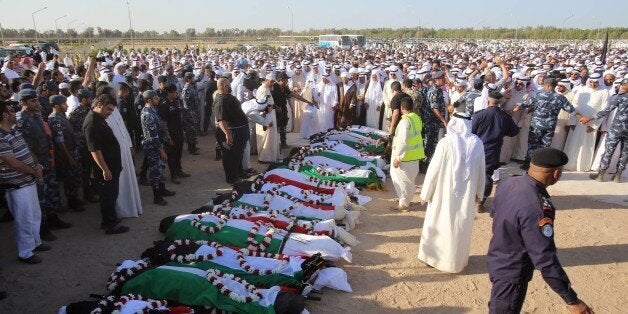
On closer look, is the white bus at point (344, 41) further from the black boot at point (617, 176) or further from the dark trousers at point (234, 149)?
the dark trousers at point (234, 149)

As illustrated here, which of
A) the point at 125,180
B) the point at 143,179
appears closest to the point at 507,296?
the point at 125,180

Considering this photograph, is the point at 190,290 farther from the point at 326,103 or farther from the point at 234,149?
the point at 326,103

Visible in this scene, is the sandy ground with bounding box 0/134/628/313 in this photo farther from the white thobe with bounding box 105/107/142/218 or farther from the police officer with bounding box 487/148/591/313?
the police officer with bounding box 487/148/591/313

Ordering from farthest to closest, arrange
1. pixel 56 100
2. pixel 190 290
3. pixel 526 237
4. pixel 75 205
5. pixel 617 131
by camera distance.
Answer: pixel 617 131 → pixel 75 205 → pixel 56 100 → pixel 190 290 → pixel 526 237

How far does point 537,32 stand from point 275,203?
75009 mm

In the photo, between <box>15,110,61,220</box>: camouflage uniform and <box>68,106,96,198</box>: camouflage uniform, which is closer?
<box>15,110,61,220</box>: camouflage uniform

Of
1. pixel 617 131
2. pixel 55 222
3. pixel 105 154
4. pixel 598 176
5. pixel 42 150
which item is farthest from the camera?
pixel 598 176

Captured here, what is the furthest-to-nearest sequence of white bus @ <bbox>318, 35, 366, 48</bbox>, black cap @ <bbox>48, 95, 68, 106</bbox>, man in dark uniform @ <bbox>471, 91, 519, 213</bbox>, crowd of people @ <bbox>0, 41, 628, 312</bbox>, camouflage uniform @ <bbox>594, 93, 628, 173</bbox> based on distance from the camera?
white bus @ <bbox>318, 35, 366, 48</bbox>, camouflage uniform @ <bbox>594, 93, 628, 173</bbox>, man in dark uniform @ <bbox>471, 91, 519, 213</bbox>, black cap @ <bbox>48, 95, 68, 106</bbox>, crowd of people @ <bbox>0, 41, 628, 312</bbox>

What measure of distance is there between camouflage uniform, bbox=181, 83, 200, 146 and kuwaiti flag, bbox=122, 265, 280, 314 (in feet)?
18.8

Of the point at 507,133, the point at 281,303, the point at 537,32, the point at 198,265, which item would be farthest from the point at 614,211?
the point at 537,32

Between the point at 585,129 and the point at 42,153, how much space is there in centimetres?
947

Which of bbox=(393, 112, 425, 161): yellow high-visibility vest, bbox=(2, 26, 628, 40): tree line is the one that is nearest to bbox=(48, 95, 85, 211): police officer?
bbox=(393, 112, 425, 161): yellow high-visibility vest

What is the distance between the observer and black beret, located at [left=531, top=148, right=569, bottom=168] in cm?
276

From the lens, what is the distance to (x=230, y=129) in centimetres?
744
